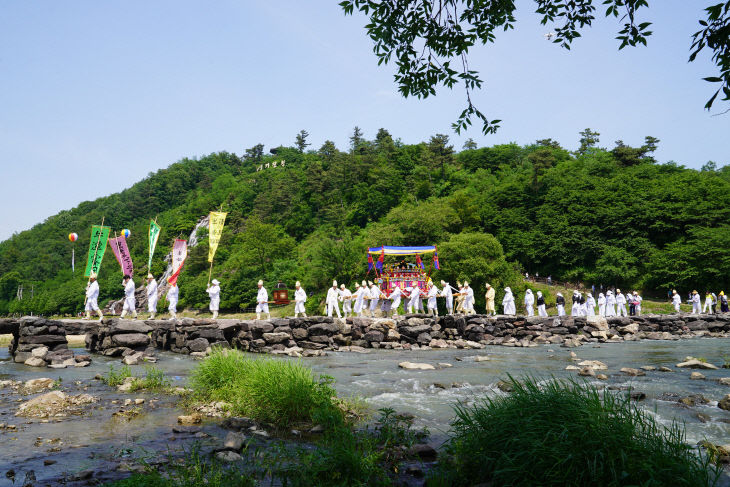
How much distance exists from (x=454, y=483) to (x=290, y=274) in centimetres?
5038

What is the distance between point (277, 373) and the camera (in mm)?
8008

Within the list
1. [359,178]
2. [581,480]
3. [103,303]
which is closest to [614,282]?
[359,178]

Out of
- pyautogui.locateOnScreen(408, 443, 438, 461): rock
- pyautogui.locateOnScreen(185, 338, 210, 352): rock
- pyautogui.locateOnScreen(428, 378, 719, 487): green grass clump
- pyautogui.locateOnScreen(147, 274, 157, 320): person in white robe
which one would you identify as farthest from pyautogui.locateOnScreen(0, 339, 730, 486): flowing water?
pyautogui.locateOnScreen(147, 274, 157, 320): person in white robe

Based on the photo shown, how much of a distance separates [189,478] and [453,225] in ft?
152

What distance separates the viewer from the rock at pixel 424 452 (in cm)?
559

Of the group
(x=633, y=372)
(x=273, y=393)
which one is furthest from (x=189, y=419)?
(x=633, y=372)

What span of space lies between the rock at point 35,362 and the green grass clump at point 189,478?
11.7 meters

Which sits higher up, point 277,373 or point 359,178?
point 359,178

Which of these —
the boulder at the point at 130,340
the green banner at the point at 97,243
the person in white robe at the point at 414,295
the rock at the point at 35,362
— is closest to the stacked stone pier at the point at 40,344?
the rock at the point at 35,362

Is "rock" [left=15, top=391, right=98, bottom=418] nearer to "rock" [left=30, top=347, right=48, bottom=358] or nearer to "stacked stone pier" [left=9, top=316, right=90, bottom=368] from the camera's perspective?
"stacked stone pier" [left=9, top=316, right=90, bottom=368]

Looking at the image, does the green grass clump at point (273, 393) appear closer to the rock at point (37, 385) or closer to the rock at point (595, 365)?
the rock at point (37, 385)

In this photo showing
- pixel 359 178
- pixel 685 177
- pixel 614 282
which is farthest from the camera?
pixel 359 178

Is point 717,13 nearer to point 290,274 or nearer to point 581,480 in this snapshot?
Result: point 581,480

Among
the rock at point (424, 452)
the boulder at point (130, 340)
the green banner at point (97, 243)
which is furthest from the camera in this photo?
the green banner at point (97, 243)
